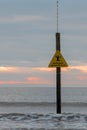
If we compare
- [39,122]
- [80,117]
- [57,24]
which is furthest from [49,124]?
[57,24]

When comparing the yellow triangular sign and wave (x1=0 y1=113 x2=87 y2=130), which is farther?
the yellow triangular sign

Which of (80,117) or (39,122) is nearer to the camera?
(39,122)

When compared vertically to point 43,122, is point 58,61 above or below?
above

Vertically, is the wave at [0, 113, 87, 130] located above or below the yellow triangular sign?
below

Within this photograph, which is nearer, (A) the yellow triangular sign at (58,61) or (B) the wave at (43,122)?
(B) the wave at (43,122)

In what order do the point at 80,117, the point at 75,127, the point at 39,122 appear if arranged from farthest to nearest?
1. the point at 80,117
2. the point at 39,122
3. the point at 75,127

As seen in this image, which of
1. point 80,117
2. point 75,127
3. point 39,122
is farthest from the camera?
point 80,117

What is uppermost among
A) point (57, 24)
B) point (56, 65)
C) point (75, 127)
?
point (57, 24)

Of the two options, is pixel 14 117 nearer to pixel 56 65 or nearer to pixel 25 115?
pixel 25 115

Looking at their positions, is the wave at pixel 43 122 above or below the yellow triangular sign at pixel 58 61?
below

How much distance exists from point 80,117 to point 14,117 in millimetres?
2546

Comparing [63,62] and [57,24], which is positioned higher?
[57,24]

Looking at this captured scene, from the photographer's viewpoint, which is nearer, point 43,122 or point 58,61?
point 43,122

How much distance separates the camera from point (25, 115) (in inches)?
846
